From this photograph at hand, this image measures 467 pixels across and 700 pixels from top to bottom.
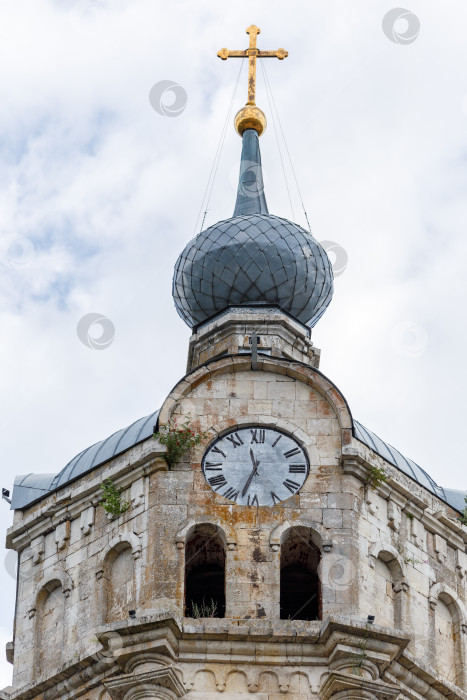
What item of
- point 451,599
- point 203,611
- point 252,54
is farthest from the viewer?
point 252,54

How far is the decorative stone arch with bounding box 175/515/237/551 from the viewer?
138ft

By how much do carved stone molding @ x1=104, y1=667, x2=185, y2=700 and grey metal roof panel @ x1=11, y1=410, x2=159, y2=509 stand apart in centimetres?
595

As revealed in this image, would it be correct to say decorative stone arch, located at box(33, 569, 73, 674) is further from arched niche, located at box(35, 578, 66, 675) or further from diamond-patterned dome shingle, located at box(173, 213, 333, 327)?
diamond-patterned dome shingle, located at box(173, 213, 333, 327)

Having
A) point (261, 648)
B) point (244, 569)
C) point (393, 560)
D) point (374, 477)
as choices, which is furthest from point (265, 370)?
point (261, 648)

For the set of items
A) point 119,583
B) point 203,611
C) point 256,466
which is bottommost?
point 203,611

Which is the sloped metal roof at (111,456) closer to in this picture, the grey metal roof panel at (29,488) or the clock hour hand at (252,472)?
the grey metal roof panel at (29,488)

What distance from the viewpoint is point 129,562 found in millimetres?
42875

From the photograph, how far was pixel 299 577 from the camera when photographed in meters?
43.7

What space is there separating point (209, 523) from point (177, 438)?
80.0 inches

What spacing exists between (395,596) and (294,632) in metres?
3.10

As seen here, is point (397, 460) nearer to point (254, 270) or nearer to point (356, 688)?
point (254, 270)

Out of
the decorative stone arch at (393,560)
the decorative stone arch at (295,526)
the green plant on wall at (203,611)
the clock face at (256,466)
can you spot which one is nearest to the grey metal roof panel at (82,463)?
the clock face at (256,466)

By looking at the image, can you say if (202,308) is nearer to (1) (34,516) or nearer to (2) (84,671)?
(1) (34,516)

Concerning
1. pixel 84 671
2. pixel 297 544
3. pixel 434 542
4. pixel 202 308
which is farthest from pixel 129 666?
pixel 202 308
